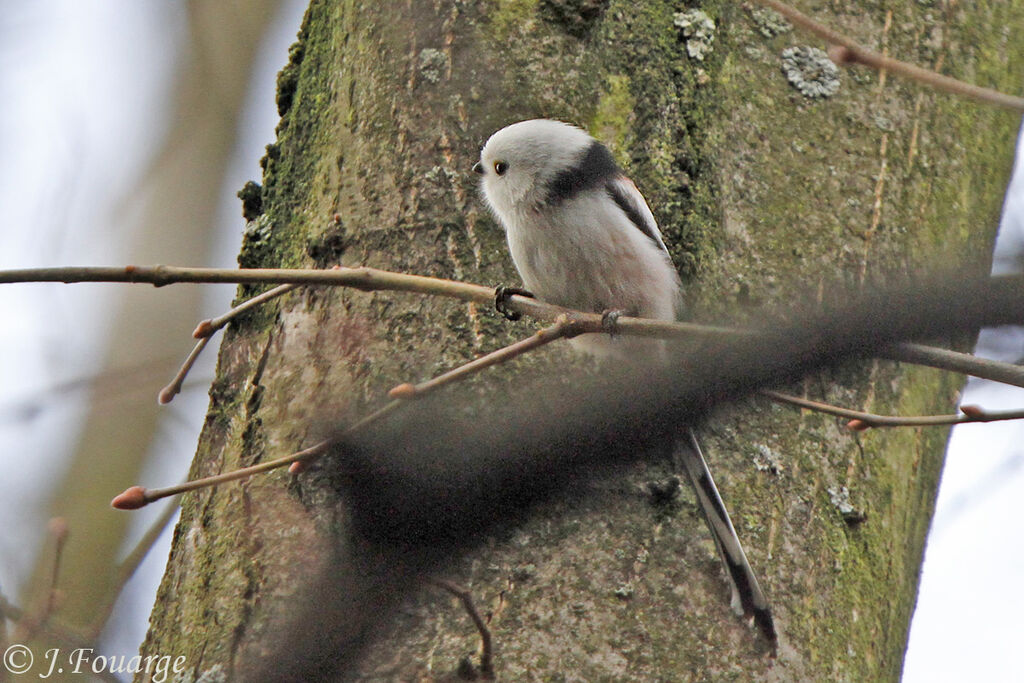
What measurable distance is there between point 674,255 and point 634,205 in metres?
0.32

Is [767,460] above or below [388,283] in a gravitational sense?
below

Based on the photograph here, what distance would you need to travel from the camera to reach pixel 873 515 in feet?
6.40

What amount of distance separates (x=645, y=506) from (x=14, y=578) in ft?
10.9

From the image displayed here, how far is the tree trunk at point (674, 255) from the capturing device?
170 centimetres

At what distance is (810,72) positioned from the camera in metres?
2.28

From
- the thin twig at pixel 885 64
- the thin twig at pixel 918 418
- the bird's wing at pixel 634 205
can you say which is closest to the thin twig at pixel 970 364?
the thin twig at pixel 918 418

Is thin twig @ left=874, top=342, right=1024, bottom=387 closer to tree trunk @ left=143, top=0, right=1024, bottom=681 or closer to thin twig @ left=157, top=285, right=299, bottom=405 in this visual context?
tree trunk @ left=143, top=0, right=1024, bottom=681

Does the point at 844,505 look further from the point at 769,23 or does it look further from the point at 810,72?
the point at 769,23

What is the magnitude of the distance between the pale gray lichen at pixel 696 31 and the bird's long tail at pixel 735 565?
1.06m

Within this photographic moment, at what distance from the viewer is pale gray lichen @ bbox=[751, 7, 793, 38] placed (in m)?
2.32

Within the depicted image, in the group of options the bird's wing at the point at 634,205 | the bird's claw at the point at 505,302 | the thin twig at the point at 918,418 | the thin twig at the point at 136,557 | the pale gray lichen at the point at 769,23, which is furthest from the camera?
the thin twig at the point at 136,557

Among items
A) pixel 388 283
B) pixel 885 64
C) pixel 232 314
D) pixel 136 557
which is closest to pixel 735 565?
pixel 388 283

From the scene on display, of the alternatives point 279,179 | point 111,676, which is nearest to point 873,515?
point 279,179

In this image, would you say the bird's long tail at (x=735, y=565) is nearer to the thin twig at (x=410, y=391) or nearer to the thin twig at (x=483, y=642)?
the thin twig at (x=410, y=391)
